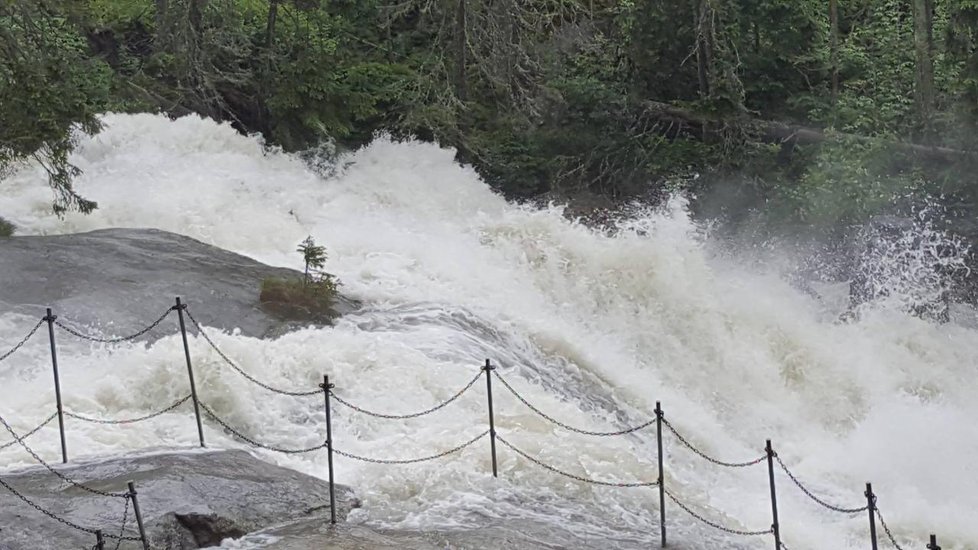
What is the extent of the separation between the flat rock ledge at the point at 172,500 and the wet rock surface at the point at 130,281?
313 centimetres

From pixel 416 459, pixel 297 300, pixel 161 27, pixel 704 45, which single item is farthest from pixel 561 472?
pixel 161 27

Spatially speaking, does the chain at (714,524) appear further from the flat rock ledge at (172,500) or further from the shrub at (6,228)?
the shrub at (6,228)

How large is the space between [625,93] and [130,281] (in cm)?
1168

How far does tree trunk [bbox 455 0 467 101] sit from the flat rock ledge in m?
13.8

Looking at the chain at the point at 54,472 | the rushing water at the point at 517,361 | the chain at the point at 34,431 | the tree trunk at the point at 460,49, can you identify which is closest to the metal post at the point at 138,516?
the chain at the point at 54,472

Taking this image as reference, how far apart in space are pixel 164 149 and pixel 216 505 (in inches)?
470

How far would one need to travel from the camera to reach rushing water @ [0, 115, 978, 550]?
11.0 m

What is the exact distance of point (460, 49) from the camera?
76.7 ft

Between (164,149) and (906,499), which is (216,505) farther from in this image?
(164,149)

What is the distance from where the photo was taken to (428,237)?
62.9 ft

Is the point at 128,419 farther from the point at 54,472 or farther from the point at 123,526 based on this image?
the point at 123,526

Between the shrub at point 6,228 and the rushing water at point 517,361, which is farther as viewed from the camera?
the shrub at point 6,228

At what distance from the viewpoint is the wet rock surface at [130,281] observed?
13359 millimetres

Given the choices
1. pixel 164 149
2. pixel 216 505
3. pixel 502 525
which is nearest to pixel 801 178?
pixel 164 149
